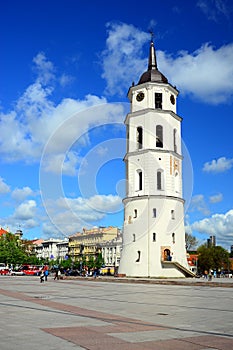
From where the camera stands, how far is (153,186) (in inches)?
1949

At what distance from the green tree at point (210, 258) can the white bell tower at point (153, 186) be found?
158ft

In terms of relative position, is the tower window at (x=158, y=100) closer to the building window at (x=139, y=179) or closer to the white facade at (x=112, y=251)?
the building window at (x=139, y=179)

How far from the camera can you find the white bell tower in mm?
48250

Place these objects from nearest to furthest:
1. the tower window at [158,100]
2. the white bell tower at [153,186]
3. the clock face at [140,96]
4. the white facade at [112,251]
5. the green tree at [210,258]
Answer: the white bell tower at [153,186] < the tower window at [158,100] < the clock face at [140,96] < the green tree at [210,258] < the white facade at [112,251]

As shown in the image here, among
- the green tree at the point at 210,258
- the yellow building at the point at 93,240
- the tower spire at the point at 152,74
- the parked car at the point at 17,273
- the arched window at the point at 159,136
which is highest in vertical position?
the tower spire at the point at 152,74

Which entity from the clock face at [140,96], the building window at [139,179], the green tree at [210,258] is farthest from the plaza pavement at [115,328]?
the green tree at [210,258]

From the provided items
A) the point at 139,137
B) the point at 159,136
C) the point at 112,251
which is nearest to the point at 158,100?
the point at 159,136

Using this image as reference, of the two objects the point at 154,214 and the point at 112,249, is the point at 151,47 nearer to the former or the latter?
the point at 154,214

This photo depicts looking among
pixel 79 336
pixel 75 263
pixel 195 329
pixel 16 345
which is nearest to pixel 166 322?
pixel 195 329

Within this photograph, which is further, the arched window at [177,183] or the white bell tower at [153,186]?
the arched window at [177,183]

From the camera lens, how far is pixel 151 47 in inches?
2318

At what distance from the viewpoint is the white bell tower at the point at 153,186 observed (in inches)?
1900

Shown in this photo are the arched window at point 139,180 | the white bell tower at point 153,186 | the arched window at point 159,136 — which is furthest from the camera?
the arched window at point 159,136

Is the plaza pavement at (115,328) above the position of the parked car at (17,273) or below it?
above
